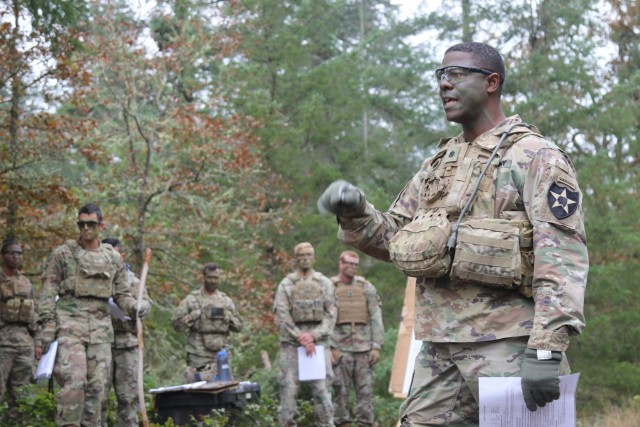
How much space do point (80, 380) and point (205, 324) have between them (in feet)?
14.0

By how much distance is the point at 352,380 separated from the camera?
14891 millimetres

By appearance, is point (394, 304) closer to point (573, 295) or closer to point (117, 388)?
point (117, 388)

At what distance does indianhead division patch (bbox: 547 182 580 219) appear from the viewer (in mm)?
4629

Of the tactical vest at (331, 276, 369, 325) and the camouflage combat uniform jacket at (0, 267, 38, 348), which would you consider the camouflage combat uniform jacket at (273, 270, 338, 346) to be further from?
the camouflage combat uniform jacket at (0, 267, 38, 348)

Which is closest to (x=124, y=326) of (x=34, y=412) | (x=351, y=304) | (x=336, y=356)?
(x=34, y=412)

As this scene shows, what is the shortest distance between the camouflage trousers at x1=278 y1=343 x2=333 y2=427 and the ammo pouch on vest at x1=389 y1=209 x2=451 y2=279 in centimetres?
824

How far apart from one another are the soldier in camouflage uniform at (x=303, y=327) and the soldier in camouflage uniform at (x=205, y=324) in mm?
1097

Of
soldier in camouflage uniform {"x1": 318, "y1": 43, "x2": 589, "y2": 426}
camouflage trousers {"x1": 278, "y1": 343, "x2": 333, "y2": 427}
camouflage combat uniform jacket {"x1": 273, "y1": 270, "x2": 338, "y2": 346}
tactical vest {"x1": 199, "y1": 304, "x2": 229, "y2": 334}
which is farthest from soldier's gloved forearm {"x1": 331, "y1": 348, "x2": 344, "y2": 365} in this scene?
soldier in camouflage uniform {"x1": 318, "y1": 43, "x2": 589, "y2": 426}

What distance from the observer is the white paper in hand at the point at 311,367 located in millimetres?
12852

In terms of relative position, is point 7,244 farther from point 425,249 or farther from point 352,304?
point 425,249

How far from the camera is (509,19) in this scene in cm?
2100

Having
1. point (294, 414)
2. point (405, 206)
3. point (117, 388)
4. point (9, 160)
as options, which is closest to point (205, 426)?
point (117, 388)

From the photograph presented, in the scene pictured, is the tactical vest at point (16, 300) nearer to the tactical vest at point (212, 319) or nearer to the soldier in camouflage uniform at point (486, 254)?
the tactical vest at point (212, 319)

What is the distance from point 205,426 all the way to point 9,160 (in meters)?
4.32
